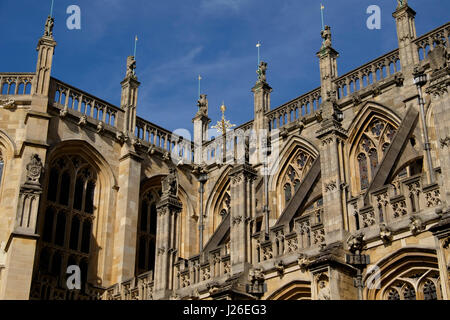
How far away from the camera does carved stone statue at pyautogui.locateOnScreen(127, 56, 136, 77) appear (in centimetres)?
2838

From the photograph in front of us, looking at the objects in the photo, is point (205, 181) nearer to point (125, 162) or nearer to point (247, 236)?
point (125, 162)

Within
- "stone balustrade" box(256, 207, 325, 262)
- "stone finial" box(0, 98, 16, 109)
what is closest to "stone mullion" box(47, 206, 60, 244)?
"stone finial" box(0, 98, 16, 109)

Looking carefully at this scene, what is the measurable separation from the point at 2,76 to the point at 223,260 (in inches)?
463

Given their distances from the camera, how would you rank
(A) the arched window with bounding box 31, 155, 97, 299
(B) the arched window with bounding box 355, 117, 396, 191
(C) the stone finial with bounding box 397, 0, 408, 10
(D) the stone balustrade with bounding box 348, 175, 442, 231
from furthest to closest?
(C) the stone finial with bounding box 397, 0, 408, 10 < (A) the arched window with bounding box 31, 155, 97, 299 < (B) the arched window with bounding box 355, 117, 396, 191 < (D) the stone balustrade with bounding box 348, 175, 442, 231

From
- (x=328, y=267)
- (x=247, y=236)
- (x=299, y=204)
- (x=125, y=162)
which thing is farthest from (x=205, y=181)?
(x=328, y=267)

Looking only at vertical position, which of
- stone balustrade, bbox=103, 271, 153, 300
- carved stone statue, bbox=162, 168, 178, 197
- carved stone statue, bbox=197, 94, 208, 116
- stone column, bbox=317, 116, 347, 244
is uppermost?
carved stone statue, bbox=197, 94, 208, 116

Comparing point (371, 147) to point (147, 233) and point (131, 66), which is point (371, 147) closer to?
point (147, 233)

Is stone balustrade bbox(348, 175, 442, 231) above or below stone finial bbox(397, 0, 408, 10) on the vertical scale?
below

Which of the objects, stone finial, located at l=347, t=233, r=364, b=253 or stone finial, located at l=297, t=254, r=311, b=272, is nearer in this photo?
stone finial, located at l=347, t=233, r=364, b=253

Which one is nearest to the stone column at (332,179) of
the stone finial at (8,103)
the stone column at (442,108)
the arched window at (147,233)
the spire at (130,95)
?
the stone column at (442,108)

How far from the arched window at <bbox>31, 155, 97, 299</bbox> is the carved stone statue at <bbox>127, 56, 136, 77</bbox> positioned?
15.1ft

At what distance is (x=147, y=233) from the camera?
27.1 m

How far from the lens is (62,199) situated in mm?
25000

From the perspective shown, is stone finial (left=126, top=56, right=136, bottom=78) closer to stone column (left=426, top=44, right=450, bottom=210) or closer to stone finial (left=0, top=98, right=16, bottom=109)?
stone finial (left=0, top=98, right=16, bottom=109)
